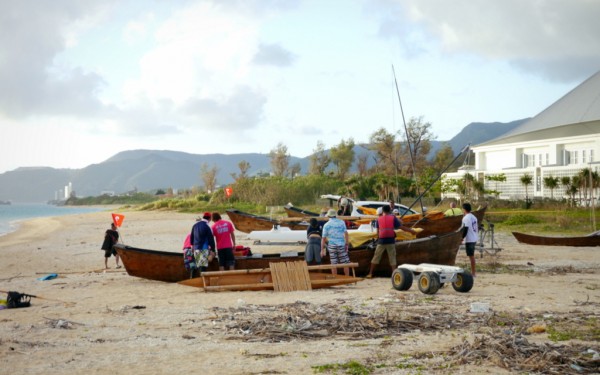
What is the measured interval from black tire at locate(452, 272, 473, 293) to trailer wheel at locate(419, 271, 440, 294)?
1.90 feet

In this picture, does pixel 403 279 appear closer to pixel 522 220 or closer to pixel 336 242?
pixel 336 242

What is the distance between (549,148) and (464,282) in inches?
1505

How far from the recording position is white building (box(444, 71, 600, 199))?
42.9m

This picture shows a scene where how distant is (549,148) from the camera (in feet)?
156

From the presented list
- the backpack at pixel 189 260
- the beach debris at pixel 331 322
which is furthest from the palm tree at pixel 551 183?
the beach debris at pixel 331 322

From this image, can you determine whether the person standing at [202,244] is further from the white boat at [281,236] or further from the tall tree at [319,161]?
the tall tree at [319,161]

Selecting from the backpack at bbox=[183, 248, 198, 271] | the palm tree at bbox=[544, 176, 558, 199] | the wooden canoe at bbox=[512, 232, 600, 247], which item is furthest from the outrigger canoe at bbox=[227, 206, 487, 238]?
the palm tree at bbox=[544, 176, 558, 199]

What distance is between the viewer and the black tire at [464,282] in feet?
41.4

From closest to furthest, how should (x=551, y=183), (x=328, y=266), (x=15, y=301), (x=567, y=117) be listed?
(x=15, y=301) → (x=328, y=266) → (x=551, y=183) → (x=567, y=117)

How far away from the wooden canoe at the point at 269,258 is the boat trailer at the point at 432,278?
7.25 ft

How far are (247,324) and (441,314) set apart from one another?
2.98 m

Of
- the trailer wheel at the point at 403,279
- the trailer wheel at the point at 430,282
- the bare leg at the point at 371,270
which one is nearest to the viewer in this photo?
the trailer wheel at the point at 430,282

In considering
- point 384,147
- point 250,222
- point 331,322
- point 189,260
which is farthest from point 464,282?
point 384,147

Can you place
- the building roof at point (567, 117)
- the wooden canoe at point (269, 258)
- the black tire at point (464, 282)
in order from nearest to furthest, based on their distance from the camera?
the black tire at point (464, 282) < the wooden canoe at point (269, 258) < the building roof at point (567, 117)
